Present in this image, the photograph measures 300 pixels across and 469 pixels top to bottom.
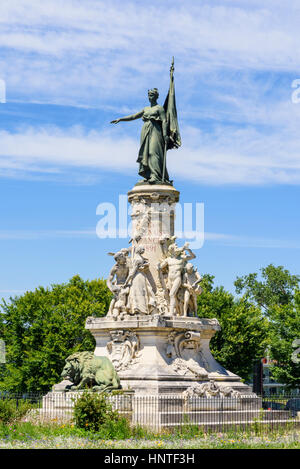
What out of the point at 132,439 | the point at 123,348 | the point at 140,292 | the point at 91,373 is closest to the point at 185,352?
the point at 123,348

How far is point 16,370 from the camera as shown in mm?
46656

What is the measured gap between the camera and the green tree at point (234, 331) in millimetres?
49969

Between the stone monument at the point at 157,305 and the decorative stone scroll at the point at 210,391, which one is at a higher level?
the stone monument at the point at 157,305

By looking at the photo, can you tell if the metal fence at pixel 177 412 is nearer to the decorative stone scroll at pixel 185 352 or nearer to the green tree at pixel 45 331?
the decorative stone scroll at pixel 185 352

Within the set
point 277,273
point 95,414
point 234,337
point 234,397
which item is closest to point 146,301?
point 234,397

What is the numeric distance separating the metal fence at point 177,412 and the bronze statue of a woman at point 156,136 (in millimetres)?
8611

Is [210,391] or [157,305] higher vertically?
[157,305]

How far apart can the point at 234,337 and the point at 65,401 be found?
2545 cm

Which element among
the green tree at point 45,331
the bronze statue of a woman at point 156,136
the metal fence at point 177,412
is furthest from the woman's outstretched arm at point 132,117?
the green tree at point 45,331

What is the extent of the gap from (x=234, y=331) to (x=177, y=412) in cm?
2532

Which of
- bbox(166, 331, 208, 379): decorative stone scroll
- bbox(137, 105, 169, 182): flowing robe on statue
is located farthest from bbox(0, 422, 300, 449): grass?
bbox(137, 105, 169, 182): flowing robe on statue

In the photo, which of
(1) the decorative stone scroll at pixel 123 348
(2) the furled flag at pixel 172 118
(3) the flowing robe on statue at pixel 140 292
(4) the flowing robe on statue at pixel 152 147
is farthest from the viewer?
(2) the furled flag at pixel 172 118

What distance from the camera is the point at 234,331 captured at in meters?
50.0

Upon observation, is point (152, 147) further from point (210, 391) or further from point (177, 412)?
point (177, 412)
